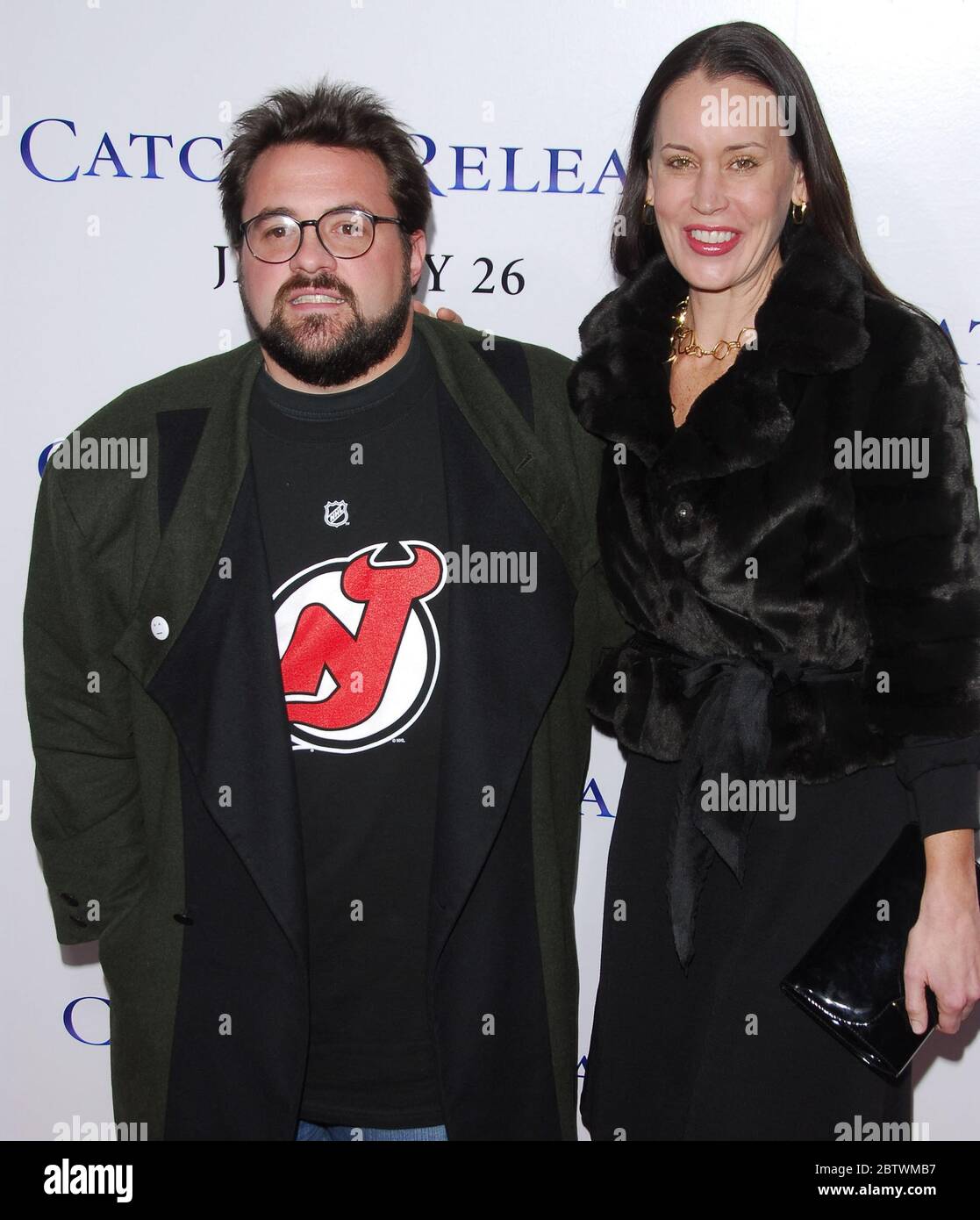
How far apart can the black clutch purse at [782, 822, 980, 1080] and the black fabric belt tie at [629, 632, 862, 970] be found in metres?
0.18

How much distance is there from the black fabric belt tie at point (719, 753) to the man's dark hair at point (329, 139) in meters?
1.00

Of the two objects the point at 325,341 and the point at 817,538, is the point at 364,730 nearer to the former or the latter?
the point at 325,341

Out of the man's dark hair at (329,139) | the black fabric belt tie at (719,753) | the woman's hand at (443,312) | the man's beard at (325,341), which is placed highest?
the man's dark hair at (329,139)

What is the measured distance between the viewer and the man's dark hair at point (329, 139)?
2295mm

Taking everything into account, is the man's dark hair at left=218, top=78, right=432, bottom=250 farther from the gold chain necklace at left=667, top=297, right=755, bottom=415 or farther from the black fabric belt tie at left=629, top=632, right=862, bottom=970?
the black fabric belt tie at left=629, top=632, right=862, bottom=970

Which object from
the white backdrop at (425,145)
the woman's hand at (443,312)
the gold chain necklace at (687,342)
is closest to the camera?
the gold chain necklace at (687,342)

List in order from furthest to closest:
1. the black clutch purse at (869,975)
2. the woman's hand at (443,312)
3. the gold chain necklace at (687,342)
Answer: the woman's hand at (443,312) < the gold chain necklace at (687,342) < the black clutch purse at (869,975)

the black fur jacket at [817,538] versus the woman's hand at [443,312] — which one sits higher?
the woman's hand at [443,312]

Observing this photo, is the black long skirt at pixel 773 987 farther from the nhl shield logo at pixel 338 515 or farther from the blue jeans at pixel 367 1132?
the nhl shield logo at pixel 338 515

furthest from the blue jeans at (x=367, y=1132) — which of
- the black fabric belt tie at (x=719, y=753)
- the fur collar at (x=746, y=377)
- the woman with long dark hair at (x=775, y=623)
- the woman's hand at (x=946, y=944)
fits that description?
the fur collar at (x=746, y=377)

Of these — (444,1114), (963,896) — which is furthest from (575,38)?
(444,1114)

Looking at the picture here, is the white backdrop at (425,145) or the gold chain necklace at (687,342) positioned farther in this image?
the white backdrop at (425,145)

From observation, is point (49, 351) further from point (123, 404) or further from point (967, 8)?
point (967, 8)

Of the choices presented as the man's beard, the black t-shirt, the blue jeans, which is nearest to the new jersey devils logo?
the black t-shirt
